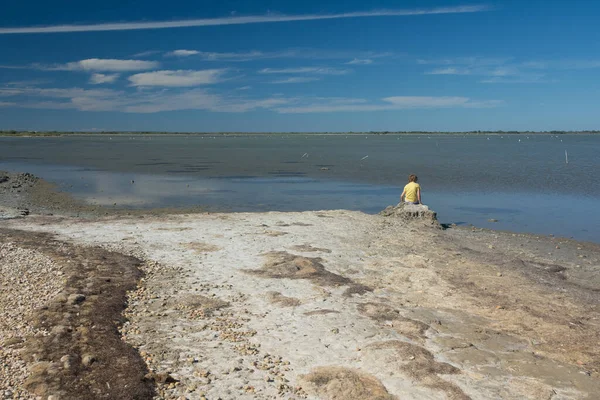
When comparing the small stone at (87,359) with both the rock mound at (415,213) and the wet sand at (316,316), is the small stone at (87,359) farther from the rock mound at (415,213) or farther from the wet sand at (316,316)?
the rock mound at (415,213)

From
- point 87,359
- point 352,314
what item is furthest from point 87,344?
point 352,314

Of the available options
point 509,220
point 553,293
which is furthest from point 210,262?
point 509,220

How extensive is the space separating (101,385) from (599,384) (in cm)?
610

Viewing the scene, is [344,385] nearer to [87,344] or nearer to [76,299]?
[87,344]

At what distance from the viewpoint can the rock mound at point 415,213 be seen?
17.8m

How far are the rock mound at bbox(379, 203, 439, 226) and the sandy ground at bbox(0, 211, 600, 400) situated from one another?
2.12m

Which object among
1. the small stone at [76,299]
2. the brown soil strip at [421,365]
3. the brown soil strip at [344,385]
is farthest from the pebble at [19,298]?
the brown soil strip at [421,365]

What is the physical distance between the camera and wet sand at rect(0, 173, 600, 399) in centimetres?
645

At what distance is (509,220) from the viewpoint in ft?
66.5

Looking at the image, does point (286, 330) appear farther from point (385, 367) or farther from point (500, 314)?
point (500, 314)

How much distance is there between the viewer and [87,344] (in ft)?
23.4

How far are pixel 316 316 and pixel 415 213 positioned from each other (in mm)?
10282

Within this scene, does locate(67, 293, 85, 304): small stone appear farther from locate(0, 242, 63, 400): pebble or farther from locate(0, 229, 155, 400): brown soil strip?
locate(0, 242, 63, 400): pebble

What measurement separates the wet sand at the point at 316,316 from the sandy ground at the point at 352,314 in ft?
0.10
